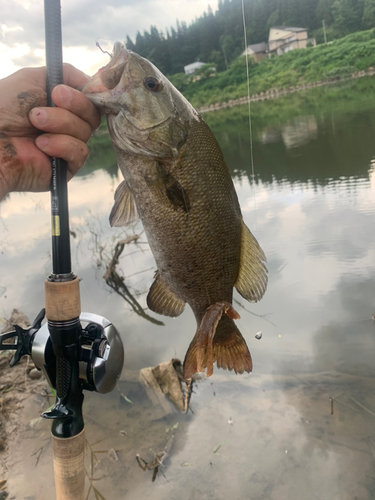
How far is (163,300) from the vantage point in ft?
5.38

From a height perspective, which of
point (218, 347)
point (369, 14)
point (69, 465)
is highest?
point (369, 14)

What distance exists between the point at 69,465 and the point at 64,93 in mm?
1548

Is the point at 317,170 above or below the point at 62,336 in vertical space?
above

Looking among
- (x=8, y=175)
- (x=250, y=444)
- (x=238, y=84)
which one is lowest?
(x=250, y=444)

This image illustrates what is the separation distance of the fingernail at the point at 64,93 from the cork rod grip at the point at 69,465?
1.37 m

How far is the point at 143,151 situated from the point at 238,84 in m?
40.1

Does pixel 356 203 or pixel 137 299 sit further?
pixel 356 203

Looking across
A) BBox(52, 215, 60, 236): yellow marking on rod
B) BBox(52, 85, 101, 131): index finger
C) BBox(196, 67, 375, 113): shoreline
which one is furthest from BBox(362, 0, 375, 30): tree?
BBox(52, 215, 60, 236): yellow marking on rod

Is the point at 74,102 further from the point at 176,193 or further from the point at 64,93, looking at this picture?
the point at 176,193

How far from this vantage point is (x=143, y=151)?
141cm

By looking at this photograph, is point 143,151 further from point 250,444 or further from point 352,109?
point 352,109

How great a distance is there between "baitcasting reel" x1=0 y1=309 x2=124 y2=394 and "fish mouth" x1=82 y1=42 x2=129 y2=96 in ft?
3.19

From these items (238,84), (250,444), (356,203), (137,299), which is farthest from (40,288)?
(238,84)

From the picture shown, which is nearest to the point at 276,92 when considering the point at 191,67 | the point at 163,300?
the point at 191,67
